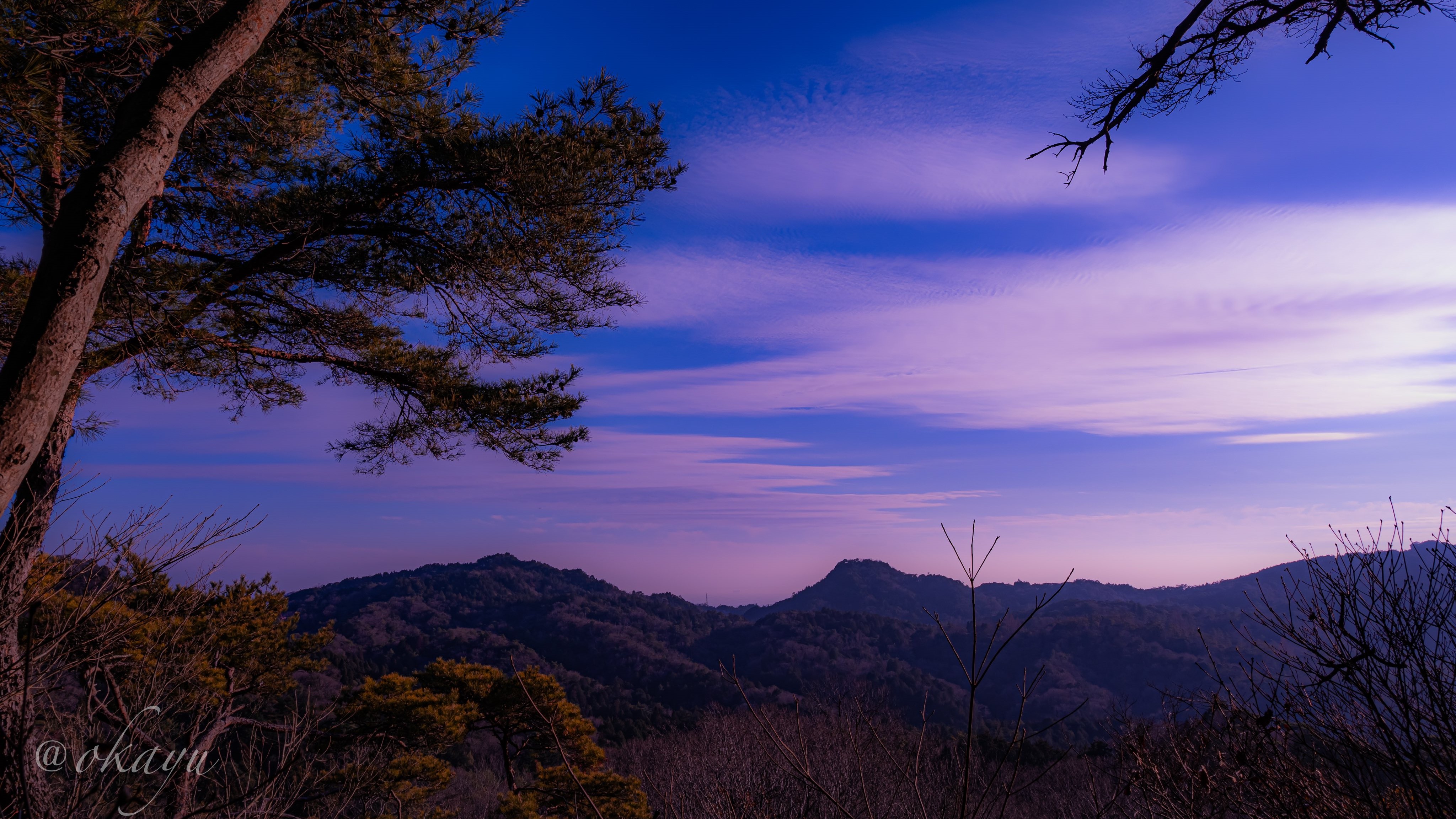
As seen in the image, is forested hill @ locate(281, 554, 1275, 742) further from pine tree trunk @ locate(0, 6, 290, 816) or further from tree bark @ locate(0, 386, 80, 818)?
pine tree trunk @ locate(0, 6, 290, 816)

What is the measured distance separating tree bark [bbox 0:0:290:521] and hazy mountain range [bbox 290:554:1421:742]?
45.8m

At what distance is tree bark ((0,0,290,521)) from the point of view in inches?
112

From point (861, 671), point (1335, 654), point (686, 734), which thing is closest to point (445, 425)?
point (1335, 654)

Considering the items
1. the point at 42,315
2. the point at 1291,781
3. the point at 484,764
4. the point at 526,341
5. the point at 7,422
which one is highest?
the point at 526,341

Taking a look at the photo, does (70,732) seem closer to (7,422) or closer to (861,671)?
(7,422)

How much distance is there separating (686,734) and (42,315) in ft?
147

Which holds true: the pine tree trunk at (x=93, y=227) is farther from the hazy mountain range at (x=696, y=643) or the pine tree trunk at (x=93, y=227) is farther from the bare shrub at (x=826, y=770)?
the hazy mountain range at (x=696, y=643)

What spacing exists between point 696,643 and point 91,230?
85522 millimetres

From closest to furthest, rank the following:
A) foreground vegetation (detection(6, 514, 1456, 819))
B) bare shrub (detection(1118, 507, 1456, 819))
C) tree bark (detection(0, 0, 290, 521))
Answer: foreground vegetation (detection(6, 514, 1456, 819)) → tree bark (detection(0, 0, 290, 521)) → bare shrub (detection(1118, 507, 1456, 819))

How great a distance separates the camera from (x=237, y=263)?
248 inches

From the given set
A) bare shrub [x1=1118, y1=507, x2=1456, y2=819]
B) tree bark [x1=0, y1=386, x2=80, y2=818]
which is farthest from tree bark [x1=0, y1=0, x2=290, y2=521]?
bare shrub [x1=1118, y1=507, x2=1456, y2=819]

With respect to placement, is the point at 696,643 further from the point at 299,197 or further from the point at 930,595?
the point at 299,197

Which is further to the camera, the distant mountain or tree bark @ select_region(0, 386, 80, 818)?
the distant mountain

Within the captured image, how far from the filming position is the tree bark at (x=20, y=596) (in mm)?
2898
